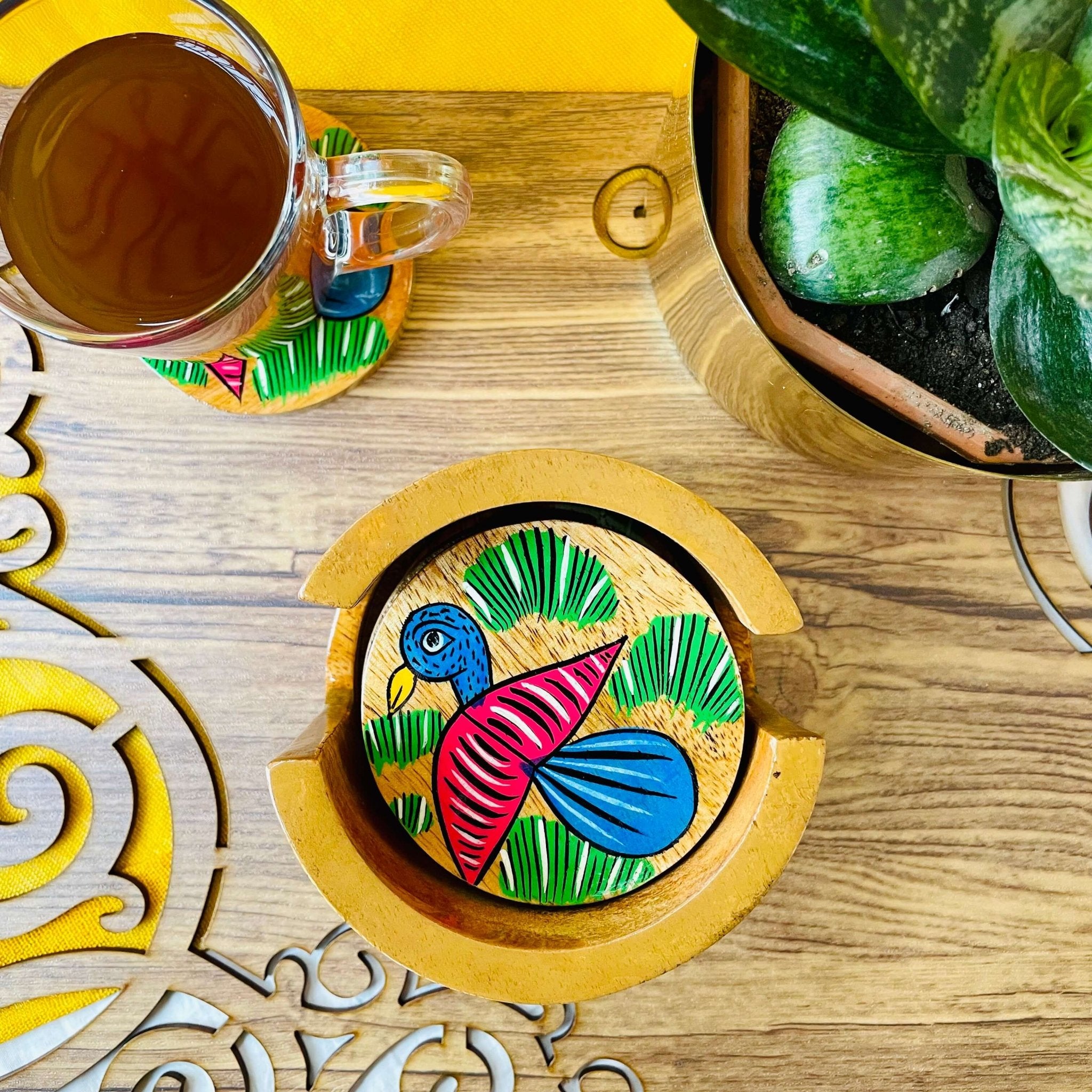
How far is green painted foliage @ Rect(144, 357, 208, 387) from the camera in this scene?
0.46m

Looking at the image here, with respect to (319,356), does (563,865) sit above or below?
below

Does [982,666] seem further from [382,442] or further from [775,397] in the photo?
[382,442]

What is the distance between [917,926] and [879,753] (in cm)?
10

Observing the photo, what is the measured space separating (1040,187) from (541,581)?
25 cm

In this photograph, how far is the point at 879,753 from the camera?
500 mm

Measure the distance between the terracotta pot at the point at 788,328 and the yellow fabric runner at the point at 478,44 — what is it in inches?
5.3

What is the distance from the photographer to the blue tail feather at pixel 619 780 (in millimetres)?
402

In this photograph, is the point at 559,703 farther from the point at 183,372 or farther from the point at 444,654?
the point at 183,372

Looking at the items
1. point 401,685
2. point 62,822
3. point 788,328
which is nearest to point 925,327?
point 788,328

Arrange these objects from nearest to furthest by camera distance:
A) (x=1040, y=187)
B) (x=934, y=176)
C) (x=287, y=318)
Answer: (x=1040, y=187), (x=934, y=176), (x=287, y=318)

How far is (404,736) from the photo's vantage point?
15.8 inches

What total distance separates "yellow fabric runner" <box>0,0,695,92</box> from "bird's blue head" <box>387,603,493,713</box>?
0.97 feet

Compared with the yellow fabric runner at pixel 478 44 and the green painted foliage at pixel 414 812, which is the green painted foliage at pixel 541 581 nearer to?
the green painted foliage at pixel 414 812

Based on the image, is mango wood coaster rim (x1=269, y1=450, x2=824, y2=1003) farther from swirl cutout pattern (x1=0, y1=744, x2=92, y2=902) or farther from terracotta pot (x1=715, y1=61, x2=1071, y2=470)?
swirl cutout pattern (x1=0, y1=744, x2=92, y2=902)
